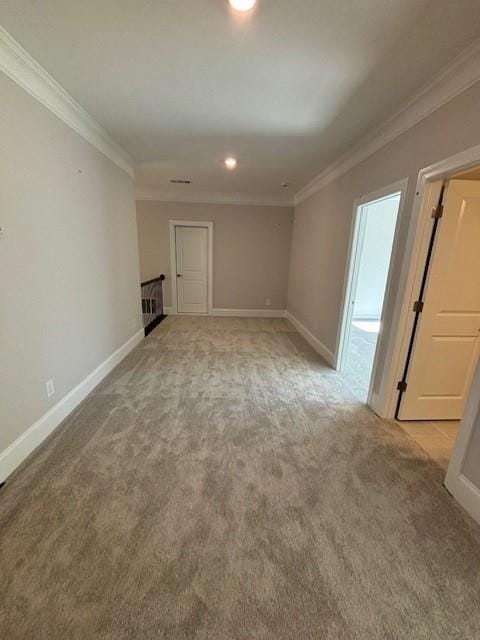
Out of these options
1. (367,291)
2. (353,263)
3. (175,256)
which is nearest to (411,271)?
(353,263)

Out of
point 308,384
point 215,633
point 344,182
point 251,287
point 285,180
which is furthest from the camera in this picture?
point 251,287

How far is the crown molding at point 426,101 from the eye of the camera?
1.55 meters

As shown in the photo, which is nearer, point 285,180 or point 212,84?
point 212,84

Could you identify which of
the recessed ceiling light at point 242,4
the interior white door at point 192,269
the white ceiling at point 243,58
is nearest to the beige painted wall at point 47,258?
the white ceiling at point 243,58

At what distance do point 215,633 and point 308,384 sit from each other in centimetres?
224

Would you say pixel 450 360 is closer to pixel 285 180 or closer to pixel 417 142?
pixel 417 142

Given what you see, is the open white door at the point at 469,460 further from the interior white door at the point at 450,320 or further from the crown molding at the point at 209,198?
the crown molding at the point at 209,198

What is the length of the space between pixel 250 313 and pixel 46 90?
4717 millimetres

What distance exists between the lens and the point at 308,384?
3.03m

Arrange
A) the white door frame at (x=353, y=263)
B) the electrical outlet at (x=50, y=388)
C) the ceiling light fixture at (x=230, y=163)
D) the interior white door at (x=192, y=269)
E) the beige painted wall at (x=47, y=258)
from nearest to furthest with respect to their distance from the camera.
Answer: the beige painted wall at (x=47, y=258) → the electrical outlet at (x=50, y=388) → the white door frame at (x=353, y=263) → the ceiling light fixture at (x=230, y=163) → the interior white door at (x=192, y=269)

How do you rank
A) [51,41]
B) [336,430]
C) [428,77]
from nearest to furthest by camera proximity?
1. [51,41]
2. [428,77]
3. [336,430]

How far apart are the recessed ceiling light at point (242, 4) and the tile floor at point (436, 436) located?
2870 millimetres

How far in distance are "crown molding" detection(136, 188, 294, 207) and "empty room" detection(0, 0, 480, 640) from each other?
2.00 meters

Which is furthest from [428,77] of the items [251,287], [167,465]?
[251,287]
